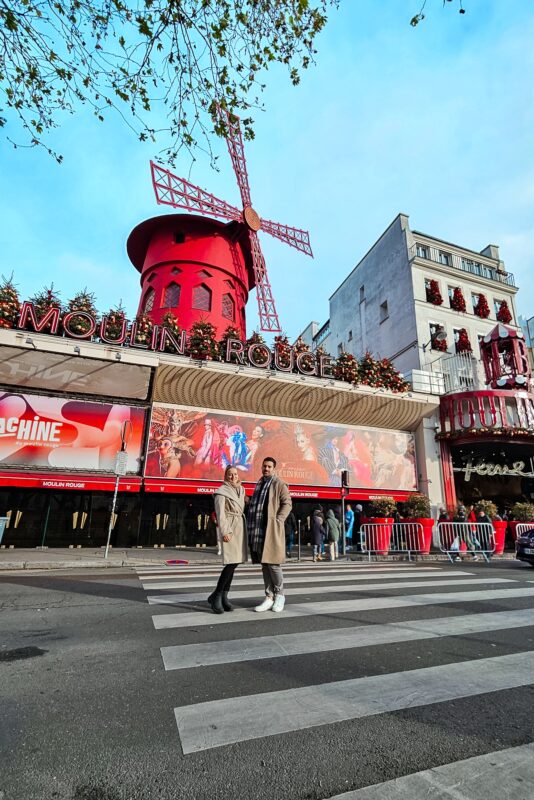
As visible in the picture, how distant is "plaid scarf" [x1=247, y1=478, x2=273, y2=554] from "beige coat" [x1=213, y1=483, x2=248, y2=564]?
0.15 metres

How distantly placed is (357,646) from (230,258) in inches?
884

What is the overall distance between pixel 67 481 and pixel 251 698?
12.9 metres

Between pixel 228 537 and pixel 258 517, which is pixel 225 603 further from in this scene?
pixel 258 517

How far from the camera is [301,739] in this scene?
7.16 ft

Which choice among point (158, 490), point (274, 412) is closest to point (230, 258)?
point (274, 412)

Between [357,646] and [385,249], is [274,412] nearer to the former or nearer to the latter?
[357,646]

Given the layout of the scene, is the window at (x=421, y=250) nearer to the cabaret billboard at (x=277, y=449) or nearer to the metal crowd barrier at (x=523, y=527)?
the cabaret billboard at (x=277, y=449)

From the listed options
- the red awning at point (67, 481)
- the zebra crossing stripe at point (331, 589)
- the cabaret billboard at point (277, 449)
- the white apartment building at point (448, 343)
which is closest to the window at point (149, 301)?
the cabaret billboard at point (277, 449)

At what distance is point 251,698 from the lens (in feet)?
8.71

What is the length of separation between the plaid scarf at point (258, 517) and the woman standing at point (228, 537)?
0.16 metres

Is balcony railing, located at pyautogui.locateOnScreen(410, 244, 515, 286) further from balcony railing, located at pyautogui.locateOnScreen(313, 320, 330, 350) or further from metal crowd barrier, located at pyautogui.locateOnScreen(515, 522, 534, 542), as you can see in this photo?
metal crowd barrier, located at pyautogui.locateOnScreen(515, 522, 534, 542)

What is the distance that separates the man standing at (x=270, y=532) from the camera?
499cm

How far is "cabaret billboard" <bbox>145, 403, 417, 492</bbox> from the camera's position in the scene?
50.9 ft

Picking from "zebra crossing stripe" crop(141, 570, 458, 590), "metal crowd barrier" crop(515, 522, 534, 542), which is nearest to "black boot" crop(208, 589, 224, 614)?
"zebra crossing stripe" crop(141, 570, 458, 590)
